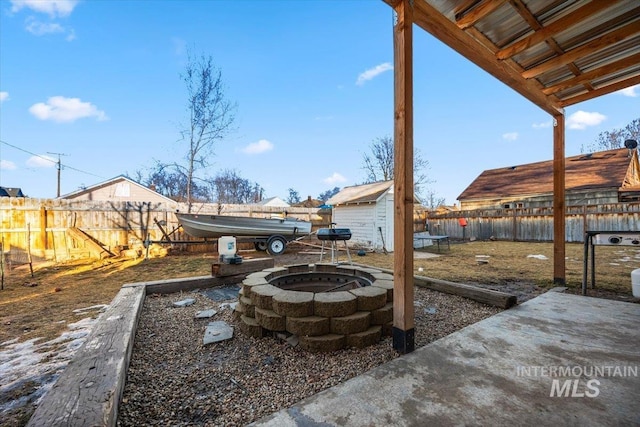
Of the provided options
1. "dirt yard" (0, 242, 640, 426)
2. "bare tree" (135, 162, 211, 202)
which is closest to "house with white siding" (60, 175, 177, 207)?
"bare tree" (135, 162, 211, 202)

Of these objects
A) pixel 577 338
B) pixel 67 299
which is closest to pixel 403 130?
pixel 577 338

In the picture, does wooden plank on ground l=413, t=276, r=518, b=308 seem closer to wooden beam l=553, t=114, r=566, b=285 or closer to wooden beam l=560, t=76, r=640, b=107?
wooden beam l=553, t=114, r=566, b=285

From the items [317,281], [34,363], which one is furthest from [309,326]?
[34,363]

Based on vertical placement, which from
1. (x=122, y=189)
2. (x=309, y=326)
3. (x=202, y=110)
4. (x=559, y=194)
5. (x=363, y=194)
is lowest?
(x=309, y=326)

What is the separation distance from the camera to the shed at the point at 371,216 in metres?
9.52

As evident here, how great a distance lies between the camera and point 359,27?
20.6 ft

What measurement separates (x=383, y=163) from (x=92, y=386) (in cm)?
2169

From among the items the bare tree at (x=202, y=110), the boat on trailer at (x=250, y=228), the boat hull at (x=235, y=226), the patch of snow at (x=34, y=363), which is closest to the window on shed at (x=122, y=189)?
the bare tree at (x=202, y=110)

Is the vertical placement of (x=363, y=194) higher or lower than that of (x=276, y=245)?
higher

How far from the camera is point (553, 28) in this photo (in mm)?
2521

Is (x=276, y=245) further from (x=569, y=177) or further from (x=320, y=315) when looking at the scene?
(x=569, y=177)

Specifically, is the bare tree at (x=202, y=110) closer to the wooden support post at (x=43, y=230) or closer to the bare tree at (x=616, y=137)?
the wooden support post at (x=43, y=230)

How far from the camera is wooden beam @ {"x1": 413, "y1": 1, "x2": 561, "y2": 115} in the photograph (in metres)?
2.19

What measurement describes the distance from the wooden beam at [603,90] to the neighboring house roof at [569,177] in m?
12.0
